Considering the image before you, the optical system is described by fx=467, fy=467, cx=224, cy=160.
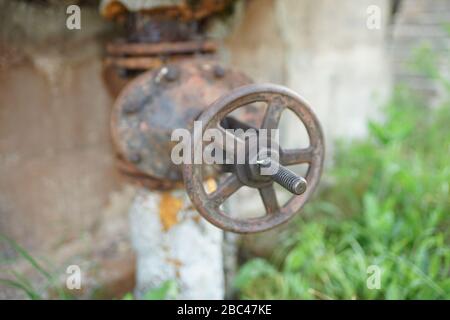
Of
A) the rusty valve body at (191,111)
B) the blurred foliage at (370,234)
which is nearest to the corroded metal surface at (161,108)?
the rusty valve body at (191,111)

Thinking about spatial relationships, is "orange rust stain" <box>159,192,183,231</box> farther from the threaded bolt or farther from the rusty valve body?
the threaded bolt

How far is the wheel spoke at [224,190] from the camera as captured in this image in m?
1.07

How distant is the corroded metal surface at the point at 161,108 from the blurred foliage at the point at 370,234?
0.72 meters

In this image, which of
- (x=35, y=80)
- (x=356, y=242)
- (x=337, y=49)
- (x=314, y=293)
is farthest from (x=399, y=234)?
(x=35, y=80)

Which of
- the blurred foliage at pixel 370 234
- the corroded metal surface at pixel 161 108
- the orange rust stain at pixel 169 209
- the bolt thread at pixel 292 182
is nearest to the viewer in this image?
the bolt thread at pixel 292 182

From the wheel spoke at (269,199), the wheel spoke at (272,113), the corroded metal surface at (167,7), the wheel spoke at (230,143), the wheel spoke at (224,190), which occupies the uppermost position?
the corroded metal surface at (167,7)

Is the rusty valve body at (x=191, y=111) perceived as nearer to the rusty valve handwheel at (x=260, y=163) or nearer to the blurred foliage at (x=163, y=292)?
the rusty valve handwheel at (x=260, y=163)

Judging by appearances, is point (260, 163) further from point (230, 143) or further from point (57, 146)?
point (57, 146)

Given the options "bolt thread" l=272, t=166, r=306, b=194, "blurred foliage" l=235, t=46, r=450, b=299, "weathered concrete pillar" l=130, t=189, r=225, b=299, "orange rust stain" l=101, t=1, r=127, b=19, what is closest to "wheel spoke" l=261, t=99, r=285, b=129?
"bolt thread" l=272, t=166, r=306, b=194

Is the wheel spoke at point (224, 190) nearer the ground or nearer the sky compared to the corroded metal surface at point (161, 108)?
nearer the ground

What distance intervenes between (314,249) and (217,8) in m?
1.05

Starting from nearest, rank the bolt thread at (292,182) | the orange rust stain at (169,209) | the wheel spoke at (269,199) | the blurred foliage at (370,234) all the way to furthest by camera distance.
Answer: the bolt thread at (292,182) < the wheel spoke at (269,199) < the orange rust stain at (169,209) < the blurred foliage at (370,234)

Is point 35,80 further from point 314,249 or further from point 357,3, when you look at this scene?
point 357,3

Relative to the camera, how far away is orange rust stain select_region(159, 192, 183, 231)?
4.99 ft
